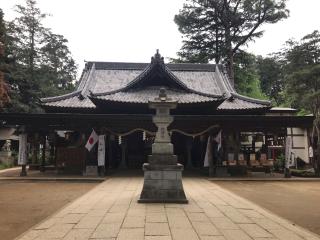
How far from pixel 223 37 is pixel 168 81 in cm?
1763

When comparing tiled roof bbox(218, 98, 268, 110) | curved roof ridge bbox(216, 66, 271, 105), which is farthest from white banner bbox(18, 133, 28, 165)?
curved roof ridge bbox(216, 66, 271, 105)

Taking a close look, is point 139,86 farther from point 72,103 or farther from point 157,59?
point 72,103

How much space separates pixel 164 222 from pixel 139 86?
16465 millimetres

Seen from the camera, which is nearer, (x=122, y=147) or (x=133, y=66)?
(x=122, y=147)

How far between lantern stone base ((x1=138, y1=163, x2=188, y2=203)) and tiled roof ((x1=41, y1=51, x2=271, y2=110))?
10.5m

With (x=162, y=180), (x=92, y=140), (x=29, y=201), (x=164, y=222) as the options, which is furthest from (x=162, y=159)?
(x=92, y=140)

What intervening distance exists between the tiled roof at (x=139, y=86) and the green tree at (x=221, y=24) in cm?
971

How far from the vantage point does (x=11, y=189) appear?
14.5m

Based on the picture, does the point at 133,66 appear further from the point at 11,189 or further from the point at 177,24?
the point at 11,189

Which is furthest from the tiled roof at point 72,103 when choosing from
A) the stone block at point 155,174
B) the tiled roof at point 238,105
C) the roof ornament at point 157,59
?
the stone block at point 155,174

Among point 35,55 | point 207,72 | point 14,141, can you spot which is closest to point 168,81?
point 207,72

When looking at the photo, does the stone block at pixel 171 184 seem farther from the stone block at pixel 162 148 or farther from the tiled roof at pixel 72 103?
the tiled roof at pixel 72 103

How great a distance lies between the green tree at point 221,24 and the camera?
3662 cm

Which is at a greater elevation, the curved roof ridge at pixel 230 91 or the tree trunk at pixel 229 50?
the tree trunk at pixel 229 50
